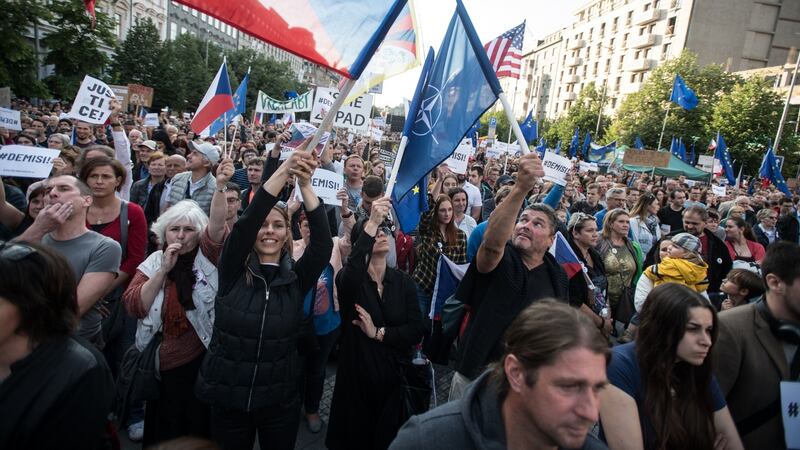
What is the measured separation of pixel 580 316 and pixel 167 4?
70497 mm

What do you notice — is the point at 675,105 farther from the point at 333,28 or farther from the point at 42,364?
the point at 42,364

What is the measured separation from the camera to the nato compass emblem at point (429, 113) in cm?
351

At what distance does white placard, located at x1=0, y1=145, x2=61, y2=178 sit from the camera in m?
3.92

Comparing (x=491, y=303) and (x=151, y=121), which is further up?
(x=151, y=121)

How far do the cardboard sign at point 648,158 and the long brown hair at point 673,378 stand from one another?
18413 millimetres

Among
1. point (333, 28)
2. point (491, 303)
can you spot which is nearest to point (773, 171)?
point (491, 303)

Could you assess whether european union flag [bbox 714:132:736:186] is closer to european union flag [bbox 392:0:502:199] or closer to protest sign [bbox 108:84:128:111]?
european union flag [bbox 392:0:502:199]

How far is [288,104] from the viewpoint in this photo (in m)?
10.5

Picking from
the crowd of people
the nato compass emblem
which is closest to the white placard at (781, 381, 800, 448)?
the crowd of people

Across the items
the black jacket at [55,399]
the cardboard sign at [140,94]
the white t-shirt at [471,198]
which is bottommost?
the black jacket at [55,399]

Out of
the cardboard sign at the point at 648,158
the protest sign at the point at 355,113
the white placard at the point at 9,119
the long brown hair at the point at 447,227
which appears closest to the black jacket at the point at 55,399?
the long brown hair at the point at 447,227

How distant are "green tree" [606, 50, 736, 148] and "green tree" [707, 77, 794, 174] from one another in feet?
8.13

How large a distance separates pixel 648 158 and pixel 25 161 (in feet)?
64.5

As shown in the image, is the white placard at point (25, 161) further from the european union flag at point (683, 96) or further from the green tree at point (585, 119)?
the green tree at point (585, 119)
